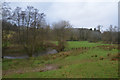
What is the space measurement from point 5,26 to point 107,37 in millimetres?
31045

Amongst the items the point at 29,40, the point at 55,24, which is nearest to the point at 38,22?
the point at 29,40

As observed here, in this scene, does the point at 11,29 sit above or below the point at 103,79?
above

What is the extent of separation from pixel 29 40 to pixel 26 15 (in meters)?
4.10

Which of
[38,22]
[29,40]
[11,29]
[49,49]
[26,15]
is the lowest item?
[49,49]

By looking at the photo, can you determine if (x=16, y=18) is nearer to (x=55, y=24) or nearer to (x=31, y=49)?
(x=31, y=49)

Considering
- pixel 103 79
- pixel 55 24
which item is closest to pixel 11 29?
pixel 55 24

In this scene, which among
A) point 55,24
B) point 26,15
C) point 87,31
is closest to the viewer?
point 26,15

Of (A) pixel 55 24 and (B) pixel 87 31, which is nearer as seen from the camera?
(A) pixel 55 24

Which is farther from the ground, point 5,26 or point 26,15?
point 26,15

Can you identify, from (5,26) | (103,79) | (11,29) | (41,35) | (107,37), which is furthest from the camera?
(107,37)

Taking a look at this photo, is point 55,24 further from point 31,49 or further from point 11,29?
point 11,29

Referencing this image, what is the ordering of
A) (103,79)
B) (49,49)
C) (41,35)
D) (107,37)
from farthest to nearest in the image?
(107,37) < (49,49) < (41,35) < (103,79)

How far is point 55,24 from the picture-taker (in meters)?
23.1

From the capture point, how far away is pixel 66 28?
23250mm
